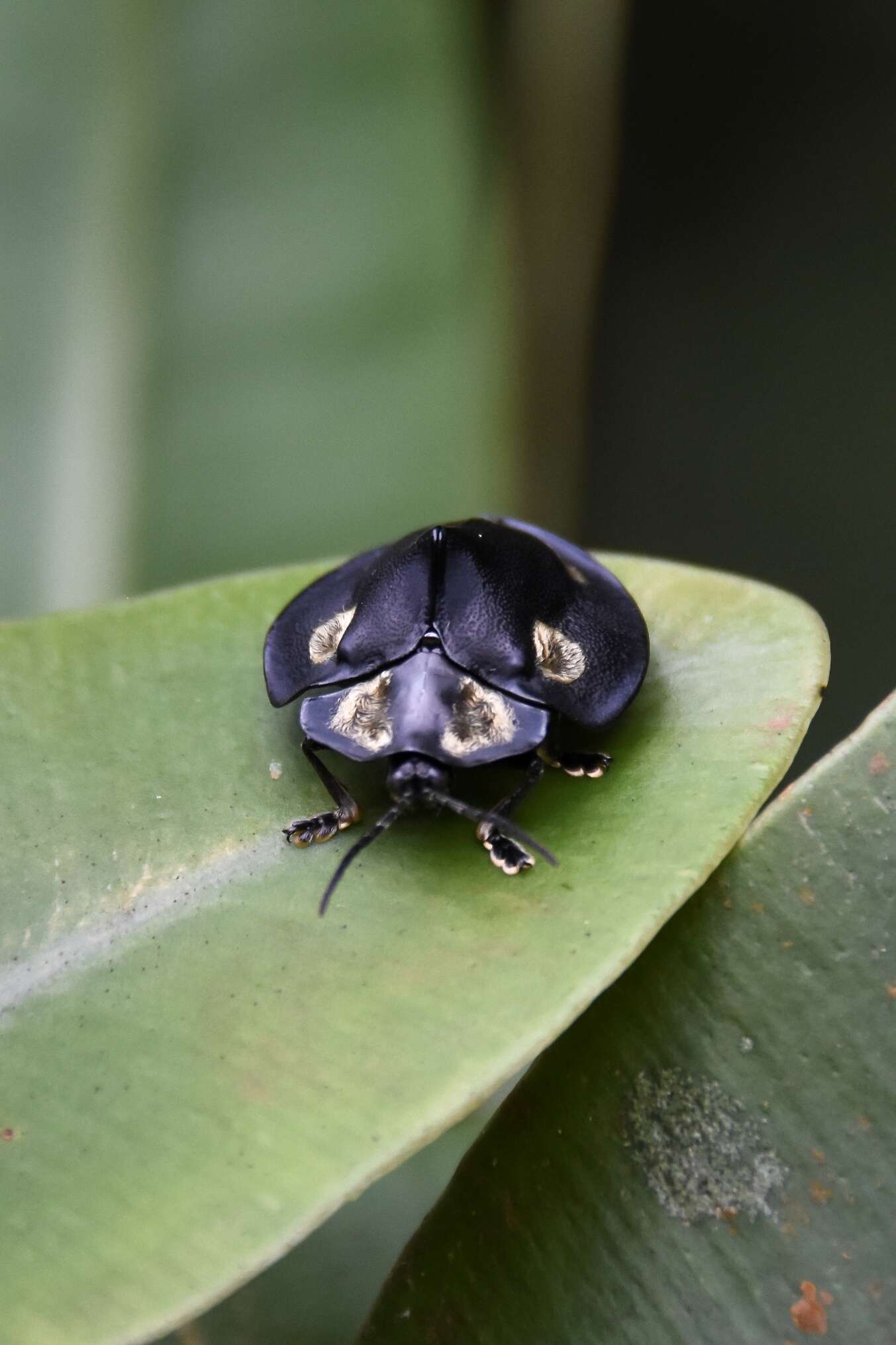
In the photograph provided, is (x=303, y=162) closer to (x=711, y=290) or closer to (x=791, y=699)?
(x=711, y=290)

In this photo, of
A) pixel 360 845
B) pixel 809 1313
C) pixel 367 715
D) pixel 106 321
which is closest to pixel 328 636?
pixel 367 715

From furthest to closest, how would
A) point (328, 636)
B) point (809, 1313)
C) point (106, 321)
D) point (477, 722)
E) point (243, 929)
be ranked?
point (106, 321)
point (328, 636)
point (477, 722)
point (243, 929)
point (809, 1313)

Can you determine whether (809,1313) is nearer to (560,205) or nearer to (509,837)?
(509,837)

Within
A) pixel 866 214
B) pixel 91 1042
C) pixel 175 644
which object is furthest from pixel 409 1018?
pixel 866 214

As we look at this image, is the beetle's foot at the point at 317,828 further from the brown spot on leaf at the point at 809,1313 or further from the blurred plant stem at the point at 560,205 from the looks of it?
the blurred plant stem at the point at 560,205

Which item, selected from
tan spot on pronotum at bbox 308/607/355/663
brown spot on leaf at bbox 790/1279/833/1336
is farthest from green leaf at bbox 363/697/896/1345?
tan spot on pronotum at bbox 308/607/355/663
